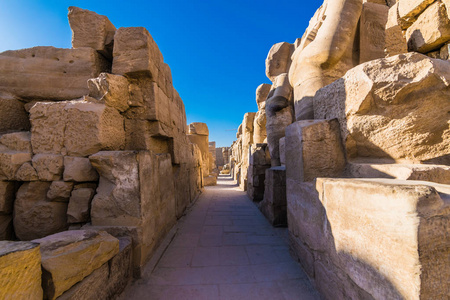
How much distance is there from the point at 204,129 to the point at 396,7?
804 centimetres

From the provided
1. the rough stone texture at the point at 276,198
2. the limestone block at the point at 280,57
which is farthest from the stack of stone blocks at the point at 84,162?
the limestone block at the point at 280,57

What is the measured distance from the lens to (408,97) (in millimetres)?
1474

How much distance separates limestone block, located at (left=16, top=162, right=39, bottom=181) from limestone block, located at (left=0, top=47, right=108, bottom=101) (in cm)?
112

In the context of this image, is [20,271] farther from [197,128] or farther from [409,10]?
[197,128]

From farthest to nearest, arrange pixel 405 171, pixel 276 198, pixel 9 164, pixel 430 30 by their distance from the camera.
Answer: pixel 276 198 → pixel 430 30 → pixel 9 164 → pixel 405 171

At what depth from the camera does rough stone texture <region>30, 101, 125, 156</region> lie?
6.51 feet

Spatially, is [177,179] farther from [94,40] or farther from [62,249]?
[94,40]

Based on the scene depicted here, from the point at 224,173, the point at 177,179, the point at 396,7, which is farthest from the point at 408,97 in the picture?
the point at 224,173

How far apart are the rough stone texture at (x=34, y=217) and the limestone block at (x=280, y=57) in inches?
244

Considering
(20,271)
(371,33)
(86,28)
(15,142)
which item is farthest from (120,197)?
(371,33)

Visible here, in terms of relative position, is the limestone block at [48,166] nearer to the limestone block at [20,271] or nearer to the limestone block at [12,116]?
the limestone block at [12,116]

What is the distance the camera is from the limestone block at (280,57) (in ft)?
18.5

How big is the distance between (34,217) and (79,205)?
22.0 inches

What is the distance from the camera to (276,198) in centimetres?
302
